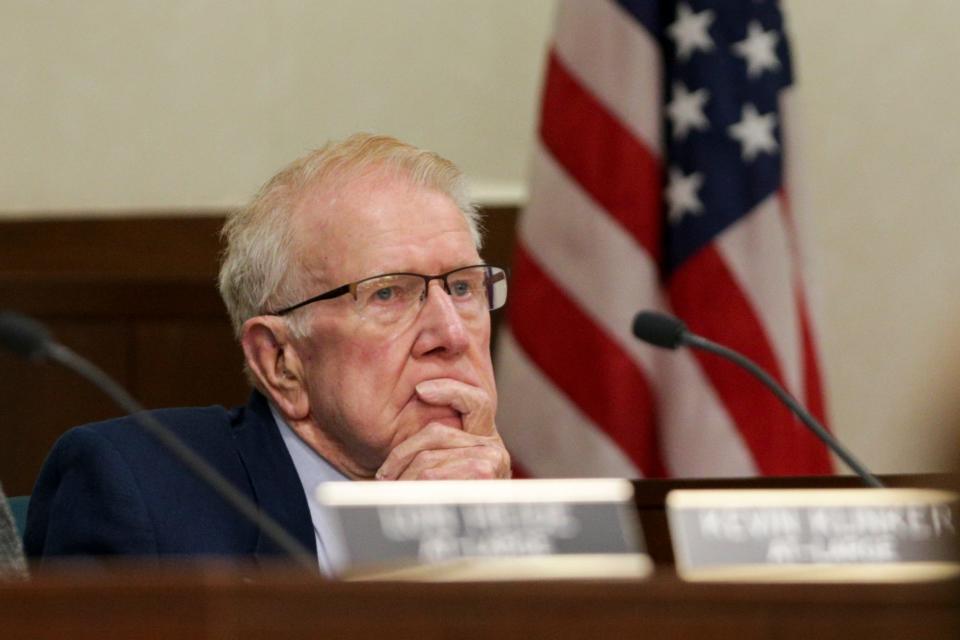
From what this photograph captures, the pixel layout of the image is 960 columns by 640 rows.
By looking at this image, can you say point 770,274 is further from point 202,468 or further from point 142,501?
point 202,468

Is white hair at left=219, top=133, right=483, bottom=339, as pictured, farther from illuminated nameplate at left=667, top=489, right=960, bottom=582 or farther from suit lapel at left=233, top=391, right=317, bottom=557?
illuminated nameplate at left=667, top=489, right=960, bottom=582

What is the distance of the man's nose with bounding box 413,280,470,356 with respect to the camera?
2369mm

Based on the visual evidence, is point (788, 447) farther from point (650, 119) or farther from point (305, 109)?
point (305, 109)

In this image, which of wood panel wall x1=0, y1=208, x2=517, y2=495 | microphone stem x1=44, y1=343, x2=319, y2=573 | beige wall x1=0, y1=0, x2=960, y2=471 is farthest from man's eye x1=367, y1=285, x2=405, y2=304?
beige wall x1=0, y1=0, x2=960, y2=471

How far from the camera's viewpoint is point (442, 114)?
4938mm

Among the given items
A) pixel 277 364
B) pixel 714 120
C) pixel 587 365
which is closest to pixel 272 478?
pixel 277 364

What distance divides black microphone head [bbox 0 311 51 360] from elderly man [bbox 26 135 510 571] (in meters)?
0.35

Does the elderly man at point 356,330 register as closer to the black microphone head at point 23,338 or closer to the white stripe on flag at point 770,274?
the black microphone head at point 23,338

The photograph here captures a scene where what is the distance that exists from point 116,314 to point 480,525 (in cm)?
364

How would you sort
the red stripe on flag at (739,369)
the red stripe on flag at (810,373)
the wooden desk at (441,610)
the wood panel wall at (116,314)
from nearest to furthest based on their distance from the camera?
the wooden desk at (441,610) → the red stripe on flag at (739,369) → the red stripe on flag at (810,373) → the wood panel wall at (116,314)

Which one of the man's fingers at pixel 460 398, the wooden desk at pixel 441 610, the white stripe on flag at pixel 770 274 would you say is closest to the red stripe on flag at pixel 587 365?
the white stripe on flag at pixel 770 274

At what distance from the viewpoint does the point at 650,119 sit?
3736mm

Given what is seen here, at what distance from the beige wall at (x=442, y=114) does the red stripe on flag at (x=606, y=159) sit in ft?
3.38

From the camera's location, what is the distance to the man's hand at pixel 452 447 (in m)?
2.27
